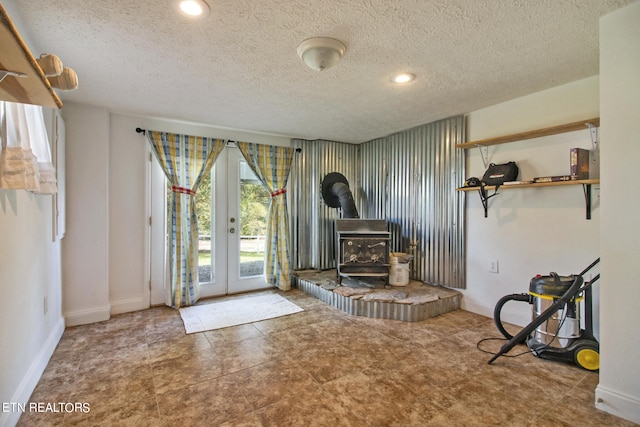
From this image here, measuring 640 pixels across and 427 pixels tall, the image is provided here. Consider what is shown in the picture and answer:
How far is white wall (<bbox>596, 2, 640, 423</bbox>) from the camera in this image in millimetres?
1612

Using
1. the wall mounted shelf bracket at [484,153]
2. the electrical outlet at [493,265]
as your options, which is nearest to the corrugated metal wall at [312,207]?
the wall mounted shelf bracket at [484,153]

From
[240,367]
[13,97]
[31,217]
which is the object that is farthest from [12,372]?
[13,97]

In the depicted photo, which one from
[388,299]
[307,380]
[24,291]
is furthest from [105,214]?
[388,299]

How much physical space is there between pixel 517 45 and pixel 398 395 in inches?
95.5

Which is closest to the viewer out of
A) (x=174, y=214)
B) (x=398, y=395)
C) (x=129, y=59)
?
(x=398, y=395)

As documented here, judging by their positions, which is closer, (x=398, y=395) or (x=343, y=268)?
(x=398, y=395)

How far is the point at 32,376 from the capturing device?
191 cm

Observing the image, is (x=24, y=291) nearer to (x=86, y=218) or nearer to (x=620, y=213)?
(x=86, y=218)

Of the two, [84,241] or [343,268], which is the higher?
[84,241]

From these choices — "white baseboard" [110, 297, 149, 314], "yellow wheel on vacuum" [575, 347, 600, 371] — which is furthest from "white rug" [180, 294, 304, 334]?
"yellow wheel on vacuum" [575, 347, 600, 371]

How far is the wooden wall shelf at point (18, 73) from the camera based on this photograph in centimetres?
77

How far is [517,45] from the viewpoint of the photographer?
1.97 m

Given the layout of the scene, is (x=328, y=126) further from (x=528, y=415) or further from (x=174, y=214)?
(x=528, y=415)

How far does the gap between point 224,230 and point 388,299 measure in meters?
2.33
